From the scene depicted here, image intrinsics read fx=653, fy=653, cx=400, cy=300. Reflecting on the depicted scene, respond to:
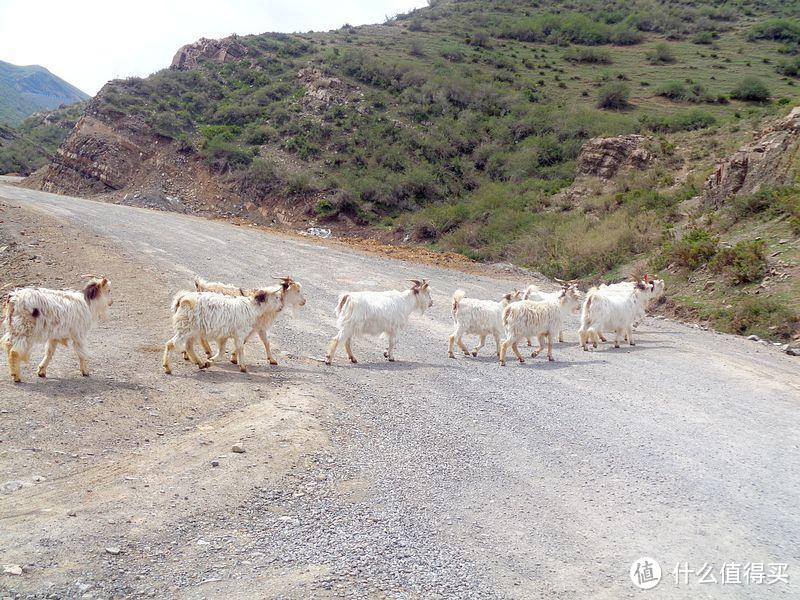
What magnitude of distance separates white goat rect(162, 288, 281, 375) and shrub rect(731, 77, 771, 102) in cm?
5181

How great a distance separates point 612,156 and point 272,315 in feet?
94.2

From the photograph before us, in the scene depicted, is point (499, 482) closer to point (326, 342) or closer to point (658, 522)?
point (658, 522)

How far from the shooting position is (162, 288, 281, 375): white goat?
1012 centimetres

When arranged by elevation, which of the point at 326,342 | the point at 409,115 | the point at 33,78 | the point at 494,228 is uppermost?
the point at 33,78

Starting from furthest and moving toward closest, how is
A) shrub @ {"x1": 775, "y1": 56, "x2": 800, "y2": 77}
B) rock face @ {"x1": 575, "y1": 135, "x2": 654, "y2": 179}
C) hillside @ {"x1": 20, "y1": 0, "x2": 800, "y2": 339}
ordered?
shrub @ {"x1": 775, "y1": 56, "x2": 800, "y2": 77} < rock face @ {"x1": 575, "y1": 135, "x2": 654, "y2": 179} < hillside @ {"x1": 20, "y1": 0, "x2": 800, "y2": 339}

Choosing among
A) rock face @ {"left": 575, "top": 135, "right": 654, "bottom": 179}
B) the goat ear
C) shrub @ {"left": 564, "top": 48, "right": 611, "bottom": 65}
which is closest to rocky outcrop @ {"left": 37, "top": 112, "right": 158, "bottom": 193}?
→ rock face @ {"left": 575, "top": 135, "right": 654, "bottom": 179}

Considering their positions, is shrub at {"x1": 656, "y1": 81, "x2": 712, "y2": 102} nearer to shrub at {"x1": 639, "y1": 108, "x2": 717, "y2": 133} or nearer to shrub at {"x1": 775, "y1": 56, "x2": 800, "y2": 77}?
shrub at {"x1": 775, "y1": 56, "x2": 800, "y2": 77}

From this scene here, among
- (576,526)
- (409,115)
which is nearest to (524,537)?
(576,526)

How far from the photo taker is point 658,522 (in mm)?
5969

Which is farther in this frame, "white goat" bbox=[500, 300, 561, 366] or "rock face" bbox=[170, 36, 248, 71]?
"rock face" bbox=[170, 36, 248, 71]

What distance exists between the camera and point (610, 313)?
1437cm

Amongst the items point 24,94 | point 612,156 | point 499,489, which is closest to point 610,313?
point 499,489

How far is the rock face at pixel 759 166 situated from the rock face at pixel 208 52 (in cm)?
4651

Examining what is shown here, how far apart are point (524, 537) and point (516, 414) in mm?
3715
